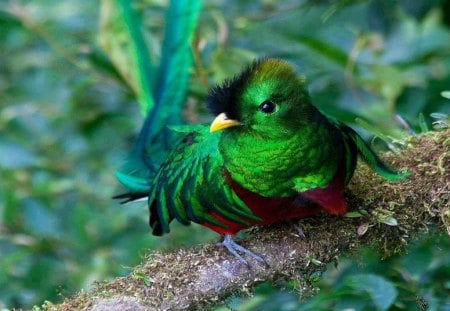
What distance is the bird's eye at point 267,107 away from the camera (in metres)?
1.78

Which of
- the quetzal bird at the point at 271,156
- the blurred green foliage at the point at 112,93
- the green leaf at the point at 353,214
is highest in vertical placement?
the quetzal bird at the point at 271,156

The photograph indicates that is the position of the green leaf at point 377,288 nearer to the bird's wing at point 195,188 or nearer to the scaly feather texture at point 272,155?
the scaly feather texture at point 272,155

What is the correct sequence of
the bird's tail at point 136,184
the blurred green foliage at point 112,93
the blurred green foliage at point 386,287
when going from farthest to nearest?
the blurred green foliage at point 112,93, the bird's tail at point 136,184, the blurred green foliage at point 386,287

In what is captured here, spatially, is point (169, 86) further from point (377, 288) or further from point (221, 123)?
point (377, 288)

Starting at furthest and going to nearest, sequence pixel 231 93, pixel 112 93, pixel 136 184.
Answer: pixel 112 93, pixel 136 184, pixel 231 93

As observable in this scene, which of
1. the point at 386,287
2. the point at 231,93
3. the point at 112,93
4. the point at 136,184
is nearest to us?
the point at 386,287

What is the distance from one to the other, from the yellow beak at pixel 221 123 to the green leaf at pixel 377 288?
1.40 ft

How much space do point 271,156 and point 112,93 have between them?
1.90 meters

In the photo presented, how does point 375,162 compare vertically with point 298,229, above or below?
above

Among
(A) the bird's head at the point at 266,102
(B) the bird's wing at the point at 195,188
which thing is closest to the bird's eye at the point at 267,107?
(A) the bird's head at the point at 266,102

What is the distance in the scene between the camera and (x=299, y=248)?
182 centimetres

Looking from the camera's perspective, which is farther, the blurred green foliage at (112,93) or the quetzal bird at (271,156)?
the blurred green foliage at (112,93)

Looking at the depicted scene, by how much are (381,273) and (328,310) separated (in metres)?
0.28

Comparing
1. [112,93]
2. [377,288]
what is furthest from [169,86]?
[112,93]
